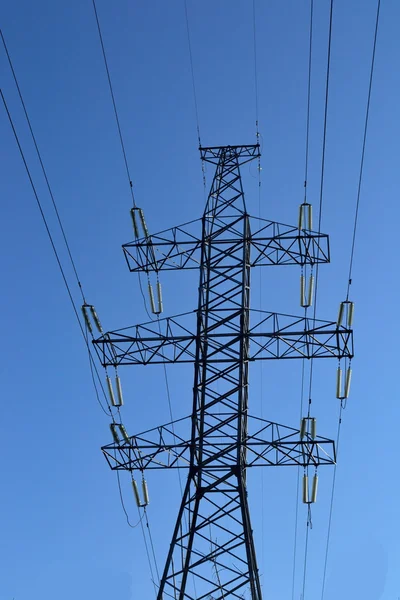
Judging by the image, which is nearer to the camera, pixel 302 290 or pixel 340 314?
pixel 340 314

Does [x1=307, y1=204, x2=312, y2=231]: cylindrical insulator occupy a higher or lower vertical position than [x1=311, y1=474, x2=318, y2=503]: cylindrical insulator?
higher

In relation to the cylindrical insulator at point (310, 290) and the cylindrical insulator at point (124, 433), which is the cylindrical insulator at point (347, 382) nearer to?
the cylindrical insulator at point (310, 290)

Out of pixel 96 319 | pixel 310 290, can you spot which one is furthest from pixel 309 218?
pixel 96 319

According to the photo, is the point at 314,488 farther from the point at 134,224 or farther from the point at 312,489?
the point at 134,224

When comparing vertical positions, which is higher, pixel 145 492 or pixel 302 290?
pixel 302 290

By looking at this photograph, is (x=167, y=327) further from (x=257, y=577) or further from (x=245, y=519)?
(x=257, y=577)

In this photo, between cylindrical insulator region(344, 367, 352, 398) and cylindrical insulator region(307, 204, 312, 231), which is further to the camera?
cylindrical insulator region(307, 204, 312, 231)

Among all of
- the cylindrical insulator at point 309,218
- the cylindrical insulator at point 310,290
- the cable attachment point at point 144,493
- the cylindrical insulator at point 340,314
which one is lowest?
the cable attachment point at point 144,493

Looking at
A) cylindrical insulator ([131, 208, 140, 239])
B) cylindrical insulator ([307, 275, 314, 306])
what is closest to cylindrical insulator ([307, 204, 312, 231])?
cylindrical insulator ([307, 275, 314, 306])

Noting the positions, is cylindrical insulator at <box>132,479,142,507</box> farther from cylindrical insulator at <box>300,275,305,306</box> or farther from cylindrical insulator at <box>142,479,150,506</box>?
cylindrical insulator at <box>300,275,305,306</box>

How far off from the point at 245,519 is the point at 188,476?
1.51 metres

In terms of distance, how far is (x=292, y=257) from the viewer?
65.1 feet

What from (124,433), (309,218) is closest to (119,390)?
(124,433)

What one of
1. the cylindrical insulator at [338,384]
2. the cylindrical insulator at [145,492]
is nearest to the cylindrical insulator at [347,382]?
the cylindrical insulator at [338,384]
